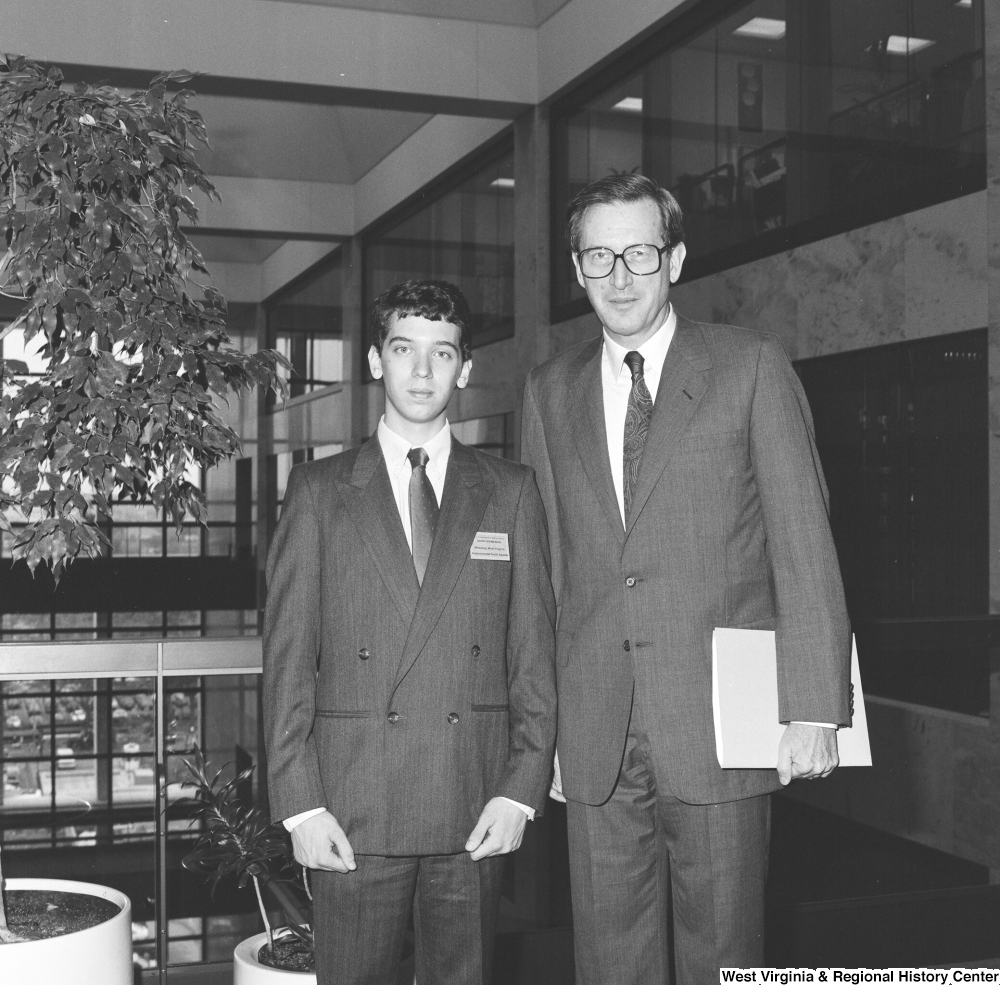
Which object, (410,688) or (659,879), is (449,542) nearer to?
(410,688)

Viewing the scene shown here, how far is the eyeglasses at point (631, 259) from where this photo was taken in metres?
1.95

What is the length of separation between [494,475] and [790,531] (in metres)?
0.50

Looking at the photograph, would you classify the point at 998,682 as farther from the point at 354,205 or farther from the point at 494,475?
the point at 354,205

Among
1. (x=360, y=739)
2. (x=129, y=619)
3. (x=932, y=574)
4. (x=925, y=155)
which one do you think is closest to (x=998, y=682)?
(x=932, y=574)

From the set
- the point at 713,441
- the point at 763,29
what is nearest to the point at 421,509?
the point at 713,441

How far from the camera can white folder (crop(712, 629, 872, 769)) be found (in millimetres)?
1883

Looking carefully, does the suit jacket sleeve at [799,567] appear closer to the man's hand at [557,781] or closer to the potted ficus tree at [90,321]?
the man's hand at [557,781]

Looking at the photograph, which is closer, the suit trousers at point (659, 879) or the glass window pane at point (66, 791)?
the suit trousers at point (659, 879)

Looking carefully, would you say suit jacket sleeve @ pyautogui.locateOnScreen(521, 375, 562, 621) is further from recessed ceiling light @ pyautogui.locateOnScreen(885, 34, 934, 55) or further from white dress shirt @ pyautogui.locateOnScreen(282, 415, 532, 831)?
recessed ceiling light @ pyautogui.locateOnScreen(885, 34, 934, 55)

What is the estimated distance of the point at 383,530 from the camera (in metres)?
2.02

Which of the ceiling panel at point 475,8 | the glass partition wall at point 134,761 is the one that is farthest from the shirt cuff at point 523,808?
the ceiling panel at point 475,8

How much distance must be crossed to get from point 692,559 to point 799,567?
171mm

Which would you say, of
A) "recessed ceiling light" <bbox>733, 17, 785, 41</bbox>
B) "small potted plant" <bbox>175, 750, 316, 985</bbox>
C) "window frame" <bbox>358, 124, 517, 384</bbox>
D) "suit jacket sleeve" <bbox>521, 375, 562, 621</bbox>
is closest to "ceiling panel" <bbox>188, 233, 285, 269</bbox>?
"window frame" <bbox>358, 124, 517, 384</bbox>

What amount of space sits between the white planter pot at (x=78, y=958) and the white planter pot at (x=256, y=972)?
0.93 ft
